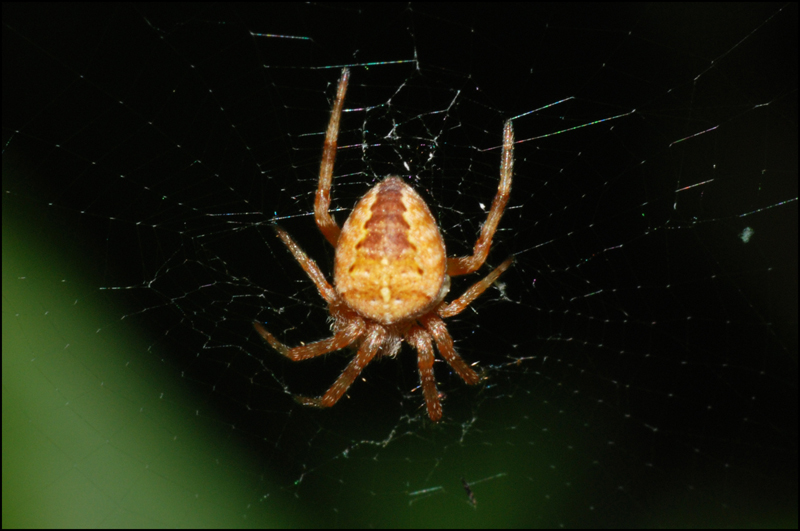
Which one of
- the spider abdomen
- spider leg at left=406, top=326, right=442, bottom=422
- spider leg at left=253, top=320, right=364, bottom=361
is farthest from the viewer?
spider leg at left=406, top=326, right=442, bottom=422

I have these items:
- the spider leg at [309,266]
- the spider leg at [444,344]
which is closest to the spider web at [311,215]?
the spider leg at [309,266]

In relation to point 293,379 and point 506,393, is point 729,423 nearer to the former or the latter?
point 506,393

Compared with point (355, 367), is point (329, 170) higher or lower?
higher

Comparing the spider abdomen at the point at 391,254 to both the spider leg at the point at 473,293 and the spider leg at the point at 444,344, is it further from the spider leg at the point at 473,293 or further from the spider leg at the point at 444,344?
the spider leg at the point at 444,344

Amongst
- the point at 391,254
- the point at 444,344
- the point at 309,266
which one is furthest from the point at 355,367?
the point at 391,254

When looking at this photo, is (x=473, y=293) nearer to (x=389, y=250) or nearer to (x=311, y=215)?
(x=389, y=250)

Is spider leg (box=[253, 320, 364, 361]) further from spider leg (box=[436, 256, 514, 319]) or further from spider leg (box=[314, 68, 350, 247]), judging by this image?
spider leg (box=[314, 68, 350, 247])

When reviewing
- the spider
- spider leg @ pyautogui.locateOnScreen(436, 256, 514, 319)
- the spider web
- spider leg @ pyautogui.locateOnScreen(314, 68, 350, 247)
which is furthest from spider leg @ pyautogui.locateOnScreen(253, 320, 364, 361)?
spider leg @ pyautogui.locateOnScreen(314, 68, 350, 247)
